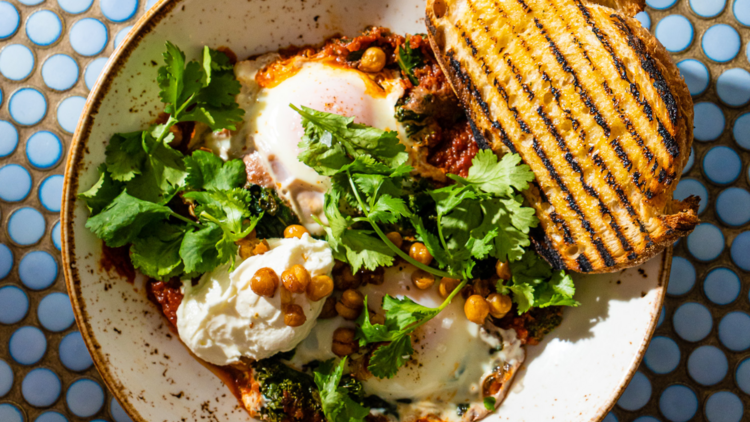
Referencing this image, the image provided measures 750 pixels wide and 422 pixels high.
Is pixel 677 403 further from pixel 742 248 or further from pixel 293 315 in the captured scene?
pixel 293 315

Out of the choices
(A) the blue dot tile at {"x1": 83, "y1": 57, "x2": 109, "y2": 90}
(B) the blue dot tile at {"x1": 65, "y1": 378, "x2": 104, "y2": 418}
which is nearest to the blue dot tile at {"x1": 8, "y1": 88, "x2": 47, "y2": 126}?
(A) the blue dot tile at {"x1": 83, "y1": 57, "x2": 109, "y2": 90}

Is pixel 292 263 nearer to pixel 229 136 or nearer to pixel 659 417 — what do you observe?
pixel 229 136

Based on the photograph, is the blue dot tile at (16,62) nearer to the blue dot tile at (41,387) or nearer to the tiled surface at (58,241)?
the tiled surface at (58,241)

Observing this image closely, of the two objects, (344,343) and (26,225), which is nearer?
(344,343)

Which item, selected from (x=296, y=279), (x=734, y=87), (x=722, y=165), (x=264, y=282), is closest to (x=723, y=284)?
(x=722, y=165)

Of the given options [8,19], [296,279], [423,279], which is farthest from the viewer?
[8,19]
